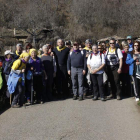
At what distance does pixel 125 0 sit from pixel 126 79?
202ft

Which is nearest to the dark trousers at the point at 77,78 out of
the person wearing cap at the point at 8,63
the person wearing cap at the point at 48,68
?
the person wearing cap at the point at 48,68

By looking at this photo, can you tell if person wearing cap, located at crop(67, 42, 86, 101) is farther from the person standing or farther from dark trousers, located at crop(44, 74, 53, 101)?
dark trousers, located at crop(44, 74, 53, 101)

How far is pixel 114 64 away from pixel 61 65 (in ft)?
5.93

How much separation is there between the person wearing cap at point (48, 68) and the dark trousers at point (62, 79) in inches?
11.3

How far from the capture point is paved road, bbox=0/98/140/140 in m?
5.28

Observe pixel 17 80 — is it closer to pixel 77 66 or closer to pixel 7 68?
pixel 7 68

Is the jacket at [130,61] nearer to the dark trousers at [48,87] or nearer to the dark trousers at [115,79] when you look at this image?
the dark trousers at [115,79]

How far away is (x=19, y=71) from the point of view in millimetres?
7477

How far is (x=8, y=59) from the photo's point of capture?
304 inches

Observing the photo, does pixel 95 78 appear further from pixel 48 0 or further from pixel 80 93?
pixel 48 0

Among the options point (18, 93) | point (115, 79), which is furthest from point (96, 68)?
point (18, 93)

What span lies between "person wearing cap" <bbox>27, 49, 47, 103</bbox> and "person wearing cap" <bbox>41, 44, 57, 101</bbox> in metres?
0.24

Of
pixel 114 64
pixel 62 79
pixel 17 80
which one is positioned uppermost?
pixel 114 64

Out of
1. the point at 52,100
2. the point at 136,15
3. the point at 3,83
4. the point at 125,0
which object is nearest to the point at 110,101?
the point at 52,100
